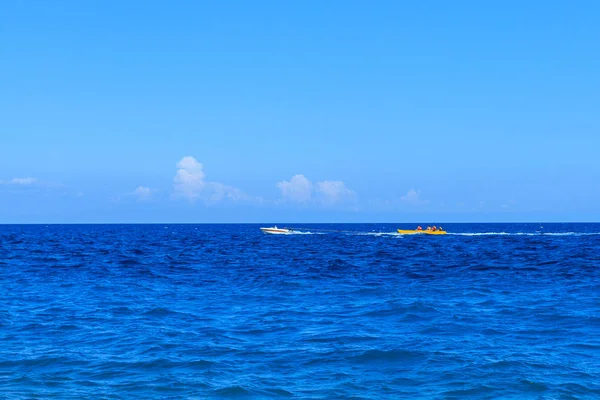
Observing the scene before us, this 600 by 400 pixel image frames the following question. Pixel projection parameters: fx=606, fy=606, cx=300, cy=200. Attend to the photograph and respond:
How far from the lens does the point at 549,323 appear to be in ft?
72.7

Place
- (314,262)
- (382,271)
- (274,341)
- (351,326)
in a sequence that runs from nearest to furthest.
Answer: (274,341)
(351,326)
(382,271)
(314,262)

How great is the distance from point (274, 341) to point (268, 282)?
54.2 feet

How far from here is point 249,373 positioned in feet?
52.0

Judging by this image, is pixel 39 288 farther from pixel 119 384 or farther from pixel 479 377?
pixel 479 377

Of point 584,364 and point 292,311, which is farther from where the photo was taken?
point 292,311

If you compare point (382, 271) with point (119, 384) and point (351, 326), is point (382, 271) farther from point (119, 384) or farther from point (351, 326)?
point (119, 384)

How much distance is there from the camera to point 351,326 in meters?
22.0

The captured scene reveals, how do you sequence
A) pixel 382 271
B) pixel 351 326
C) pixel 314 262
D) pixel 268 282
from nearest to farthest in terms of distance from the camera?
pixel 351 326 < pixel 268 282 < pixel 382 271 < pixel 314 262

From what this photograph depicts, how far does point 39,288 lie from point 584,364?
27996 millimetres

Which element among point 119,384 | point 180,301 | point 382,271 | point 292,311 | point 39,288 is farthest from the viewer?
point 382,271

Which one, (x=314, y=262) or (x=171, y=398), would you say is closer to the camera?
(x=171, y=398)

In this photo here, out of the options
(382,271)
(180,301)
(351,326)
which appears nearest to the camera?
(351,326)

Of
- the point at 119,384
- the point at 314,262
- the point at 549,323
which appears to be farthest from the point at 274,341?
the point at 314,262

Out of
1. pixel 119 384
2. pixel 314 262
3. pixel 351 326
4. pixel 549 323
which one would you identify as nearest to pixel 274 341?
pixel 351 326
